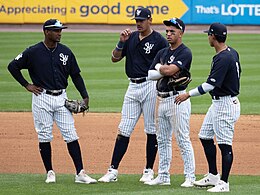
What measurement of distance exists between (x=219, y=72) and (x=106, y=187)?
74.3 inches

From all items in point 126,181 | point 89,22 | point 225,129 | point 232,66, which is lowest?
point 126,181

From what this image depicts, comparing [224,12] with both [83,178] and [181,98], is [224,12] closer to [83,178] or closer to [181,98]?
[83,178]

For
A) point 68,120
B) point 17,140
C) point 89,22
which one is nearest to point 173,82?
point 68,120

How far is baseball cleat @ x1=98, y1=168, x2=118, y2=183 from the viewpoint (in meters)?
9.48

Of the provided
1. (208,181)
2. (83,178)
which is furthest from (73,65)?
(208,181)

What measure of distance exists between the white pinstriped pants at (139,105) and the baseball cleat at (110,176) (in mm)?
487

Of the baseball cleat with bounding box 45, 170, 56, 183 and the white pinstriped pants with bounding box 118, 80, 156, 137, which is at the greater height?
the white pinstriped pants with bounding box 118, 80, 156, 137

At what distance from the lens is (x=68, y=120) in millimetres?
9297

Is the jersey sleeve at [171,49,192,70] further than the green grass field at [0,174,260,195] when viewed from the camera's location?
Yes

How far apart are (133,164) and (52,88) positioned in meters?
2.17

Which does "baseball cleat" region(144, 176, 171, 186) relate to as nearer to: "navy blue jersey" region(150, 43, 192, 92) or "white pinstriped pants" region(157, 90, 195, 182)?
"white pinstriped pants" region(157, 90, 195, 182)

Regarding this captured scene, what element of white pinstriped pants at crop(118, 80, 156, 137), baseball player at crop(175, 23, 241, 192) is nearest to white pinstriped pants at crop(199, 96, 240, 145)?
baseball player at crop(175, 23, 241, 192)

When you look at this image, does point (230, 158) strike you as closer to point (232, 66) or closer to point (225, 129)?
point (225, 129)

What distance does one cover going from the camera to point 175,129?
9039mm
